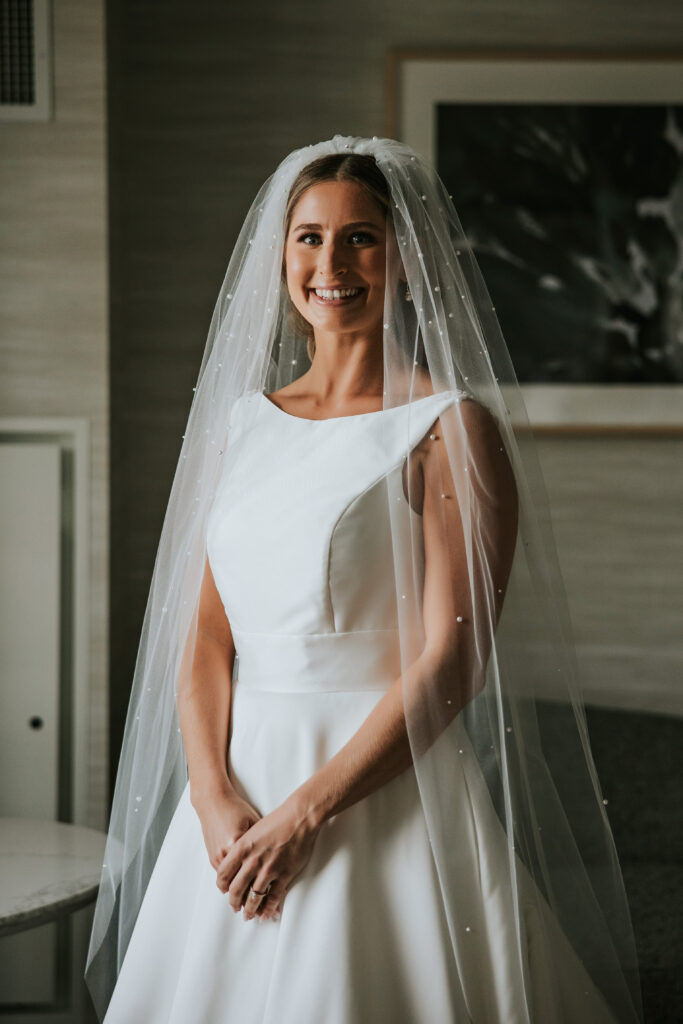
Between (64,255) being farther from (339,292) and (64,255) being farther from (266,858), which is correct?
(266,858)

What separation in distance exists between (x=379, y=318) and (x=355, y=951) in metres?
0.80

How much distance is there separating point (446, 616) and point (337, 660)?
0.53ft

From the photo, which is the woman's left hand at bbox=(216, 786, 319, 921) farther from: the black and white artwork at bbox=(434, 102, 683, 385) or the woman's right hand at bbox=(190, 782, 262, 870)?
the black and white artwork at bbox=(434, 102, 683, 385)

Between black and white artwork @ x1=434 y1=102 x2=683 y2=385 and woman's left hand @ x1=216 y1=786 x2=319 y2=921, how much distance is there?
5.59 feet

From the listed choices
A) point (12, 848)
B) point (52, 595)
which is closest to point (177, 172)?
point (52, 595)

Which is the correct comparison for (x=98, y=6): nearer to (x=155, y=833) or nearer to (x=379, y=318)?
(x=379, y=318)

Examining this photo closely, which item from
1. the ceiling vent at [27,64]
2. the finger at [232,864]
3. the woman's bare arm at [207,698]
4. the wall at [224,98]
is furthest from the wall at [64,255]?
the finger at [232,864]

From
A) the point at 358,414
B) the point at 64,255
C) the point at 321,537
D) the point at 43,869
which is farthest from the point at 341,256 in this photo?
the point at 43,869

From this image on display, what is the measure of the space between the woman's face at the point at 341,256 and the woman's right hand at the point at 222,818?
63cm

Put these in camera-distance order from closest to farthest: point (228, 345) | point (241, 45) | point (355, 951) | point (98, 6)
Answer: point (355, 951) < point (228, 345) < point (98, 6) < point (241, 45)

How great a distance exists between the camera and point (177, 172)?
263 cm

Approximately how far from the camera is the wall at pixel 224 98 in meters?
2.61

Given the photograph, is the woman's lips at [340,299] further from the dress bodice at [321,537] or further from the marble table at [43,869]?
the marble table at [43,869]

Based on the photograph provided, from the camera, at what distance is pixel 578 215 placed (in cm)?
265
